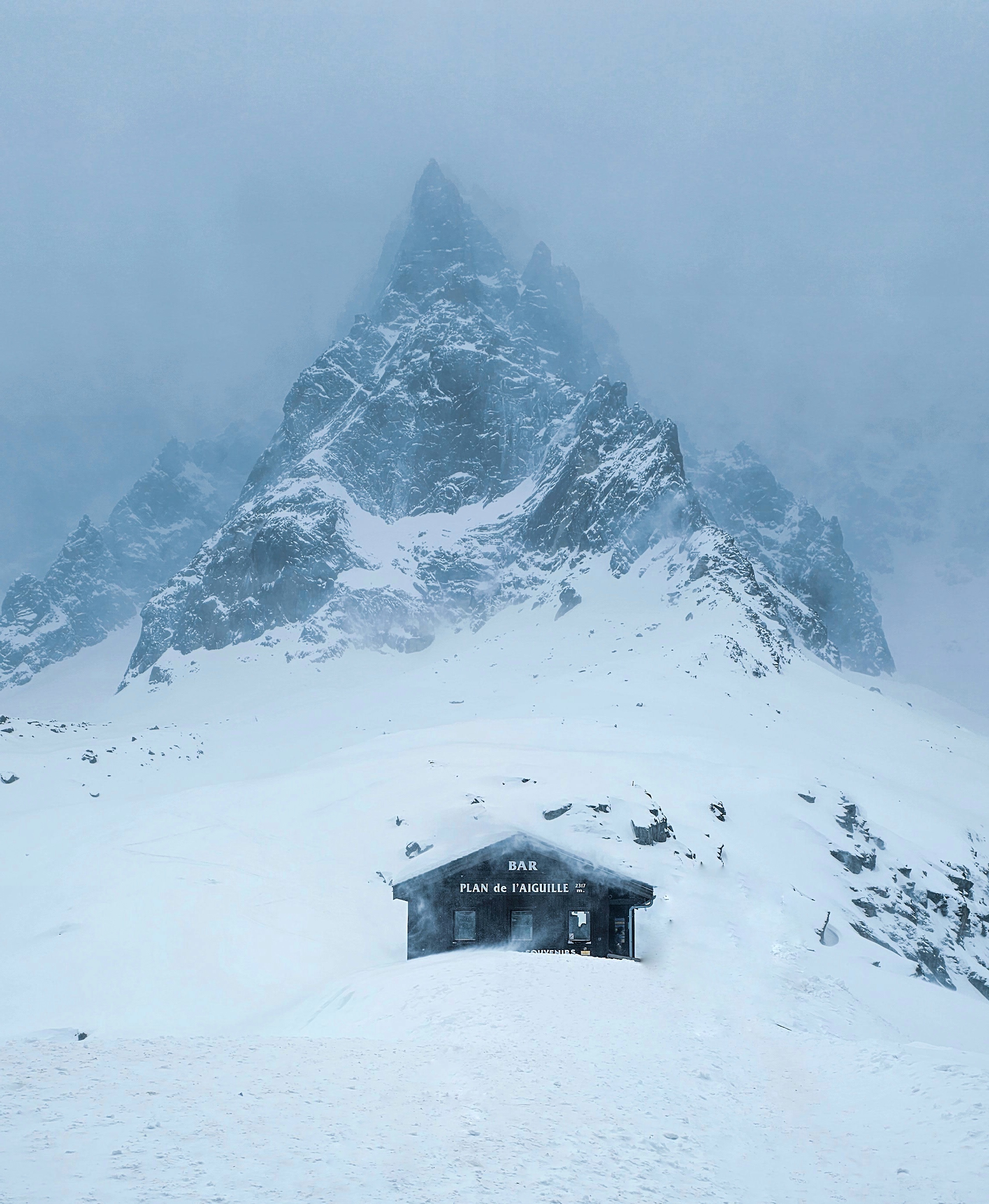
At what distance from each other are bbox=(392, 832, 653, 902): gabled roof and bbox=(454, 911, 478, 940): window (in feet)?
3.97

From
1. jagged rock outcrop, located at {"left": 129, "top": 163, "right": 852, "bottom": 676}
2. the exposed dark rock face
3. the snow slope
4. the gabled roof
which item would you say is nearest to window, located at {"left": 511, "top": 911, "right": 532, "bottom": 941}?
the gabled roof

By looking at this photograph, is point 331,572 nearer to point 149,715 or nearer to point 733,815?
point 149,715

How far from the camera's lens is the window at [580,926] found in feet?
87.2

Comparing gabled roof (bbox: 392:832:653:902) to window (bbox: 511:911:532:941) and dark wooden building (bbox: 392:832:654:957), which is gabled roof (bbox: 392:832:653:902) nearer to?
dark wooden building (bbox: 392:832:654:957)

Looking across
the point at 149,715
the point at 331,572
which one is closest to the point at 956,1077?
the point at 149,715

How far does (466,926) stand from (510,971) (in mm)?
5825

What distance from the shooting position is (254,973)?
24.9 metres

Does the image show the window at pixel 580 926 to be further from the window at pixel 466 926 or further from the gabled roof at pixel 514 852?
the window at pixel 466 926

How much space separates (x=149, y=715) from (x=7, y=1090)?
11736cm

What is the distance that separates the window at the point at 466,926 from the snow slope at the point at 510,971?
2.09m

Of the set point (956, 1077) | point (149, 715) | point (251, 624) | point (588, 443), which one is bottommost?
point (956, 1077)

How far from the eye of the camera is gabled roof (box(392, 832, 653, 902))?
2677cm

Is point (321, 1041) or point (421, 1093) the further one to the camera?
point (321, 1041)

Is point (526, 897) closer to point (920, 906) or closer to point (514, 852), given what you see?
point (514, 852)
